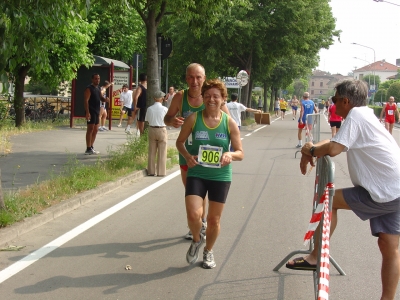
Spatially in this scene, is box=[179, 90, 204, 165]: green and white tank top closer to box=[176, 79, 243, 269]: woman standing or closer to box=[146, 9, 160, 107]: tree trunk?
box=[176, 79, 243, 269]: woman standing

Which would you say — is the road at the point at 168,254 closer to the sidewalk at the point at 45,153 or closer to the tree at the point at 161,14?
the sidewalk at the point at 45,153

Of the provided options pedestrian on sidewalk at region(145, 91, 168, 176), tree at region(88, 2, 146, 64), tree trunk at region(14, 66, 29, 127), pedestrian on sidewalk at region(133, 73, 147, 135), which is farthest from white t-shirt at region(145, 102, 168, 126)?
tree at region(88, 2, 146, 64)

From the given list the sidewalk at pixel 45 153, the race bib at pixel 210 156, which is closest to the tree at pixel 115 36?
the sidewalk at pixel 45 153

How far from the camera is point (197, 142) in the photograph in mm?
5770

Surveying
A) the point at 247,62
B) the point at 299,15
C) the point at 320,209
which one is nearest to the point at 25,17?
the point at 320,209

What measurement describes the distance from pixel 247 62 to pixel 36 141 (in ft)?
70.4

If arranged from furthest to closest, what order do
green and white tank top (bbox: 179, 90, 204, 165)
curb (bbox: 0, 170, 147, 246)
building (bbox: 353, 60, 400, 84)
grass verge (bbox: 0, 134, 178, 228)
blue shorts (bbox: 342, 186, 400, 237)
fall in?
building (bbox: 353, 60, 400, 84) → grass verge (bbox: 0, 134, 178, 228) → curb (bbox: 0, 170, 147, 246) → green and white tank top (bbox: 179, 90, 204, 165) → blue shorts (bbox: 342, 186, 400, 237)

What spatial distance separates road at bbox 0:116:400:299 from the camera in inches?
206

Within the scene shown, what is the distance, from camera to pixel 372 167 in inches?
179

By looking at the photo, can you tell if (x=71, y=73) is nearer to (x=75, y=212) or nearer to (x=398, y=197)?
(x=75, y=212)

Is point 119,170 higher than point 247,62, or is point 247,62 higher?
point 247,62

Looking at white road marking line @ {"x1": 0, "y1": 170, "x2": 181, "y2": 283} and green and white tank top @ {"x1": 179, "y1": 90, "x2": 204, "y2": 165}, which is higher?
green and white tank top @ {"x1": 179, "y1": 90, "x2": 204, "y2": 165}

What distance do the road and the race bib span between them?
3.41ft

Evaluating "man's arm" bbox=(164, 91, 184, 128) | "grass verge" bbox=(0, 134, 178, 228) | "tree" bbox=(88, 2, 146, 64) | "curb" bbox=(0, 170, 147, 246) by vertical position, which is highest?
"tree" bbox=(88, 2, 146, 64)
